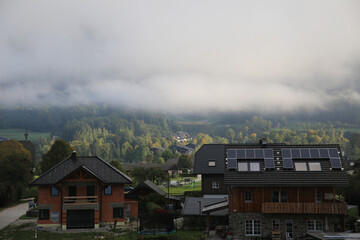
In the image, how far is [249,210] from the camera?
1491 inches

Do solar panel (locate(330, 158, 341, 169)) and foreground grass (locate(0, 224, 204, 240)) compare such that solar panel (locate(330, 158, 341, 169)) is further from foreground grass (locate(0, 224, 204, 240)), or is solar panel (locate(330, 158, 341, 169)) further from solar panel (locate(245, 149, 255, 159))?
foreground grass (locate(0, 224, 204, 240))

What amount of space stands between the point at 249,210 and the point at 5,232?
2907 cm

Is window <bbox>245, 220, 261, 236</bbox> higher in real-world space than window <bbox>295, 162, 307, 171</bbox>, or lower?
lower

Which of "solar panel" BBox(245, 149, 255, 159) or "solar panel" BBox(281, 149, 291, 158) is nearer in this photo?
"solar panel" BBox(281, 149, 291, 158)

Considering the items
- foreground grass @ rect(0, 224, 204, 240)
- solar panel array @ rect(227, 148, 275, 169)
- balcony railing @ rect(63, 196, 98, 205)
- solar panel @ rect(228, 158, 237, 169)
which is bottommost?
foreground grass @ rect(0, 224, 204, 240)

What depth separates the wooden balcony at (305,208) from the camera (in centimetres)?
3628

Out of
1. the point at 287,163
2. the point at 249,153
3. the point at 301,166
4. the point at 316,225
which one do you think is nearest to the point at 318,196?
the point at 316,225

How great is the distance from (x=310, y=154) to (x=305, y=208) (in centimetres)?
630

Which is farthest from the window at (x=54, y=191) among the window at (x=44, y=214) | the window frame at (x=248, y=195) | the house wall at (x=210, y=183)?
the window frame at (x=248, y=195)

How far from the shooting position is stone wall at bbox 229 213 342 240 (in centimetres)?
3691

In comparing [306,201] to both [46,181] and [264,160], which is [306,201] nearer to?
[264,160]

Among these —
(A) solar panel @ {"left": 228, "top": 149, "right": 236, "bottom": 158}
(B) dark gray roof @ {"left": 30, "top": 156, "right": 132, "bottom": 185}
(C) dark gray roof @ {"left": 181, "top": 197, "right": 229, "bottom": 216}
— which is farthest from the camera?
(B) dark gray roof @ {"left": 30, "top": 156, "right": 132, "bottom": 185}

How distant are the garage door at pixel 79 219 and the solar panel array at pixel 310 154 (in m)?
24.8

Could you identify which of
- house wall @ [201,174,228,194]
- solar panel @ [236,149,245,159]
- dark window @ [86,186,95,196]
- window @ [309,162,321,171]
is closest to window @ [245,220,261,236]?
solar panel @ [236,149,245,159]
